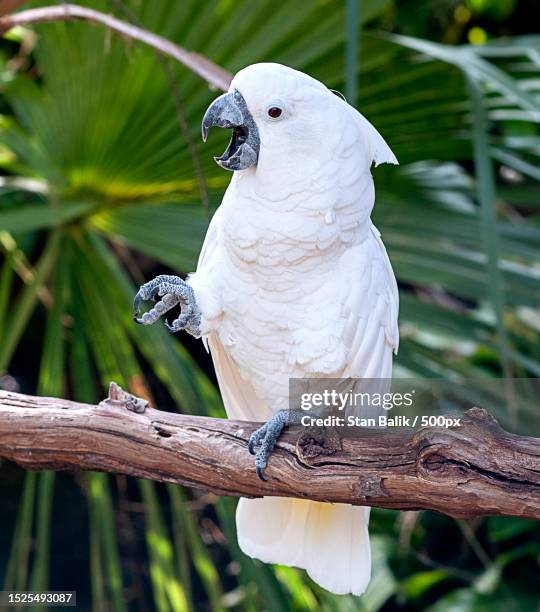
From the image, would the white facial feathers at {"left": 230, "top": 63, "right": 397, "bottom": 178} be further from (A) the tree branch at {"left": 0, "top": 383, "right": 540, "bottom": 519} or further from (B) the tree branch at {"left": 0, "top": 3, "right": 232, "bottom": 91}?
(A) the tree branch at {"left": 0, "top": 383, "right": 540, "bottom": 519}

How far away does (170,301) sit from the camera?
3.81 feet

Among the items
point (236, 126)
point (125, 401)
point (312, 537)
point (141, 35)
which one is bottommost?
point (312, 537)

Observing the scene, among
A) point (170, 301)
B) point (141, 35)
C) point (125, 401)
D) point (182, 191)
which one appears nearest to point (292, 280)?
point (170, 301)

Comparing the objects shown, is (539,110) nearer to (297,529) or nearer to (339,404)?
(339,404)

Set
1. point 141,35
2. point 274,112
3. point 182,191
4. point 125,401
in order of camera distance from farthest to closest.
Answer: point 182,191
point 141,35
point 125,401
point 274,112

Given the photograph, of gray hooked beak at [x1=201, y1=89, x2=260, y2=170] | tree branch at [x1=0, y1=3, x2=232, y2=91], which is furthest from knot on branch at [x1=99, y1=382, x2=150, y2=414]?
tree branch at [x1=0, y1=3, x2=232, y2=91]

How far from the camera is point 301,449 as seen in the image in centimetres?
113

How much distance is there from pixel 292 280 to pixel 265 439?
0.21 metres

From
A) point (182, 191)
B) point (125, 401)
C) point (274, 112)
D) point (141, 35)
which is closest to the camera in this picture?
point (274, 112)

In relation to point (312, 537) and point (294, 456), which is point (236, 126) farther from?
point (312, 537)

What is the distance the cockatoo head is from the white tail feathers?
501mm

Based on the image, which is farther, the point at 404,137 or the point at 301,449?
the point at 404,137

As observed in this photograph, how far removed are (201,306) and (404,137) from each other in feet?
3.04

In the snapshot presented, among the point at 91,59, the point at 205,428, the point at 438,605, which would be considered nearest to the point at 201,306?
the point at 205,428
